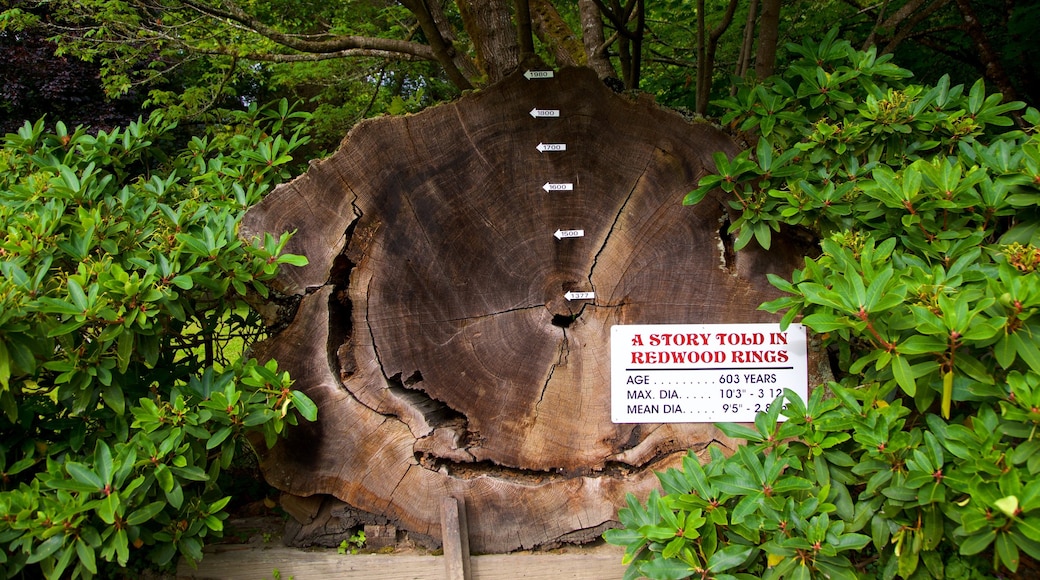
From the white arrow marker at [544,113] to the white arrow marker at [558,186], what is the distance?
0.79 ft

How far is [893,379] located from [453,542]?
150 centimetres

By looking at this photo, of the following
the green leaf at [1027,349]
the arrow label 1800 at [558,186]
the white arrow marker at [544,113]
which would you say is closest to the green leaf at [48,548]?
the arrow label 1800 at [558,186]

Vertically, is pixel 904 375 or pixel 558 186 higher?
pixel 558 186

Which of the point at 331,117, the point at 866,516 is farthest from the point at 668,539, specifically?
the point at 331,117

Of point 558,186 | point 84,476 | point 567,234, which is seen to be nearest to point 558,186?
point 558,186

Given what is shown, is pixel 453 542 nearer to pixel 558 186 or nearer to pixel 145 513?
pixel 145 513

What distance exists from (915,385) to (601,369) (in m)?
1.02

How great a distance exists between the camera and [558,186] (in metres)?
2.54

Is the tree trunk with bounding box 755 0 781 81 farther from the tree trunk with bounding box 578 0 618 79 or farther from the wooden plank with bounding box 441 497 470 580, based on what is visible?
the wooden plank with bounding box 441 497 470 580

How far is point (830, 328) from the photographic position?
198 cm

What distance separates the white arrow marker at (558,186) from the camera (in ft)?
8.33

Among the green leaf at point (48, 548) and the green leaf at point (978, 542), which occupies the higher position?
the green leaf at point (978, 542)

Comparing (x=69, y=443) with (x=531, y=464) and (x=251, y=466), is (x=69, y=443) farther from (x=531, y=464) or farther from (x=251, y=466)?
(x=531, y=464)

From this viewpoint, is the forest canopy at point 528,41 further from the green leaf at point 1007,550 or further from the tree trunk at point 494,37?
the green leaf at point 1007,550
